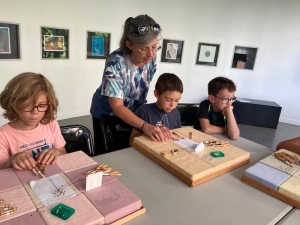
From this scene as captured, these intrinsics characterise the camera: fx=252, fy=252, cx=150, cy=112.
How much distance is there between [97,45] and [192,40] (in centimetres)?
178

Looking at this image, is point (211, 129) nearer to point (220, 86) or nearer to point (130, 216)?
point (220, 86)

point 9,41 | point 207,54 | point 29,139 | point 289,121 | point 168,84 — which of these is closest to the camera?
point 29,139

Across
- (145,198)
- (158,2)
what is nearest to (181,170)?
(145,198)

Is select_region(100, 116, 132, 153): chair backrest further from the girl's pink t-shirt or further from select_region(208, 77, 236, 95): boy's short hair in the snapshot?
select_region(208, 77, 236, 95): boy's short hair

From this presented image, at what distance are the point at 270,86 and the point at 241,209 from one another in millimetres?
4520

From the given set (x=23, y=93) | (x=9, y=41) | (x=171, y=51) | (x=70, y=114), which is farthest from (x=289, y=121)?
(x=23, y=93)

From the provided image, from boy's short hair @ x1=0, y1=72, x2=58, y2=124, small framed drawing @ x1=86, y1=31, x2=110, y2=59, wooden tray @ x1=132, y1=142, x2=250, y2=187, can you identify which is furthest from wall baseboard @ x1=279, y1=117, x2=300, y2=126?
boy's short hair @ x1=0, y1=72, x2=58, y2=124

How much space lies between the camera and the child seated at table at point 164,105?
162 cm

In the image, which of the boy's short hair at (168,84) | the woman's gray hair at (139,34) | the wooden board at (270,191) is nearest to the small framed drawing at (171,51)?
the boy's short hair at (168,84)

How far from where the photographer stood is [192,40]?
466 centimetres

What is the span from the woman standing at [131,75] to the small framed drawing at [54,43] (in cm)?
213

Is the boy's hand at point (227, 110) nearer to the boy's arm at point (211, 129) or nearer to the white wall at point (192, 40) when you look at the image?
the boy's arm at point (211, 129)

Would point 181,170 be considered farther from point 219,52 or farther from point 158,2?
point 219,52

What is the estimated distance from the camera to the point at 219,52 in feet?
15.8
